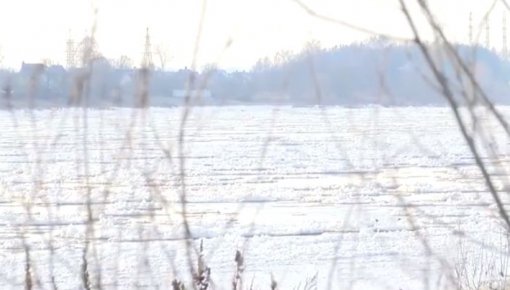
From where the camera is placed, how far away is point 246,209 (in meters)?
13.8

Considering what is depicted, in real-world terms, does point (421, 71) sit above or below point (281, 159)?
above

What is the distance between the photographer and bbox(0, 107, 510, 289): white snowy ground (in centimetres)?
259

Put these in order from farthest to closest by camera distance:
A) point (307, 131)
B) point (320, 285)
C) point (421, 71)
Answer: point (307, 131), point (320, 285), point (421, 71)

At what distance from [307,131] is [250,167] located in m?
14.8

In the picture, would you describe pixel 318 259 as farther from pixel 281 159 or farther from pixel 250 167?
pixel 281 159

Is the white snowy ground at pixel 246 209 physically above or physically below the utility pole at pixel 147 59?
below

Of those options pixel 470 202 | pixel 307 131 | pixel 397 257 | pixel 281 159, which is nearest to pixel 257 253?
pixel 397 257

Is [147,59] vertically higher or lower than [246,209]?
higher

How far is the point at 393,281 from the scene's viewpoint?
854cm

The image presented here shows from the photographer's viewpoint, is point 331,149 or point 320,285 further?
point 331,149

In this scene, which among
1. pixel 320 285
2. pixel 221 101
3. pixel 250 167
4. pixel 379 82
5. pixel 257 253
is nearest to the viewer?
pixel 379 82

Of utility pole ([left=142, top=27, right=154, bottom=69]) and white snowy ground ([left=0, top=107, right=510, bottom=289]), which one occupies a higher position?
utility pole ([left=142, top=27, right=154, bottom=69])

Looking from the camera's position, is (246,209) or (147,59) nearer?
(147,59)

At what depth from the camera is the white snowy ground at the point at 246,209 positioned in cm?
259
